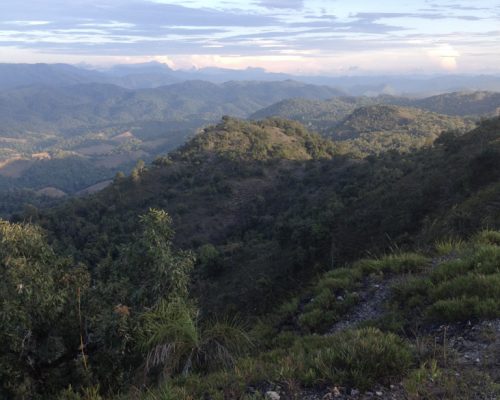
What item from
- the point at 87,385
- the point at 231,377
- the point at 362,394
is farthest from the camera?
the point at 87,385

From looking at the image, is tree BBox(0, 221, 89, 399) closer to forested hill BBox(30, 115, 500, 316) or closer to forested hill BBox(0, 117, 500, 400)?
forested hill BBox(0, 117, 500, 400)

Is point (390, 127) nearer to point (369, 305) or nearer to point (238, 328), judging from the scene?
point (369, 305)

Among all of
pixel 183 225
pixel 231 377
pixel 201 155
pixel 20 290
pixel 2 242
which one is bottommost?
pixel 183 225

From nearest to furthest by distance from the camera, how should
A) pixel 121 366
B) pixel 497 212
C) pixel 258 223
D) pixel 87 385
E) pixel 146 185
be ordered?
pixel 87 385, pixel 121 366, pixel 497 212, pixel 258 223, pixel 146 185

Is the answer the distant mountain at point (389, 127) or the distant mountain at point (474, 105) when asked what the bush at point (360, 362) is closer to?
the distant mountain at point (389, 127)

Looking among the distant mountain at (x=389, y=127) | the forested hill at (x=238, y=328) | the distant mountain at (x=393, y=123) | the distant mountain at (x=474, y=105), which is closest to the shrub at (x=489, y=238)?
the forested hill at (x=238, y=328)

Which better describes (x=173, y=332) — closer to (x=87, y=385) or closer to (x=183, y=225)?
(x=87, y=385)

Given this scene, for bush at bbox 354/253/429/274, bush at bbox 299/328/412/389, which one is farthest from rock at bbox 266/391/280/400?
bush at bbox 354/253/429/274

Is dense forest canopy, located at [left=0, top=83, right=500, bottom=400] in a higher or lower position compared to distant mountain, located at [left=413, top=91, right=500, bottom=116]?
lower

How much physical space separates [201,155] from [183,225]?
2314cm

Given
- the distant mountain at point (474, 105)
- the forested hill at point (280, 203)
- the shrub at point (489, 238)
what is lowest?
the forested hill at point (280, 203)

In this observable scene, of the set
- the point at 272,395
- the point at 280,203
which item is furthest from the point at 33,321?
the point at 280,203

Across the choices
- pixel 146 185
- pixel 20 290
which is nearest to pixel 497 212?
pixel 20 290

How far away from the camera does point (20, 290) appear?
5.50m
